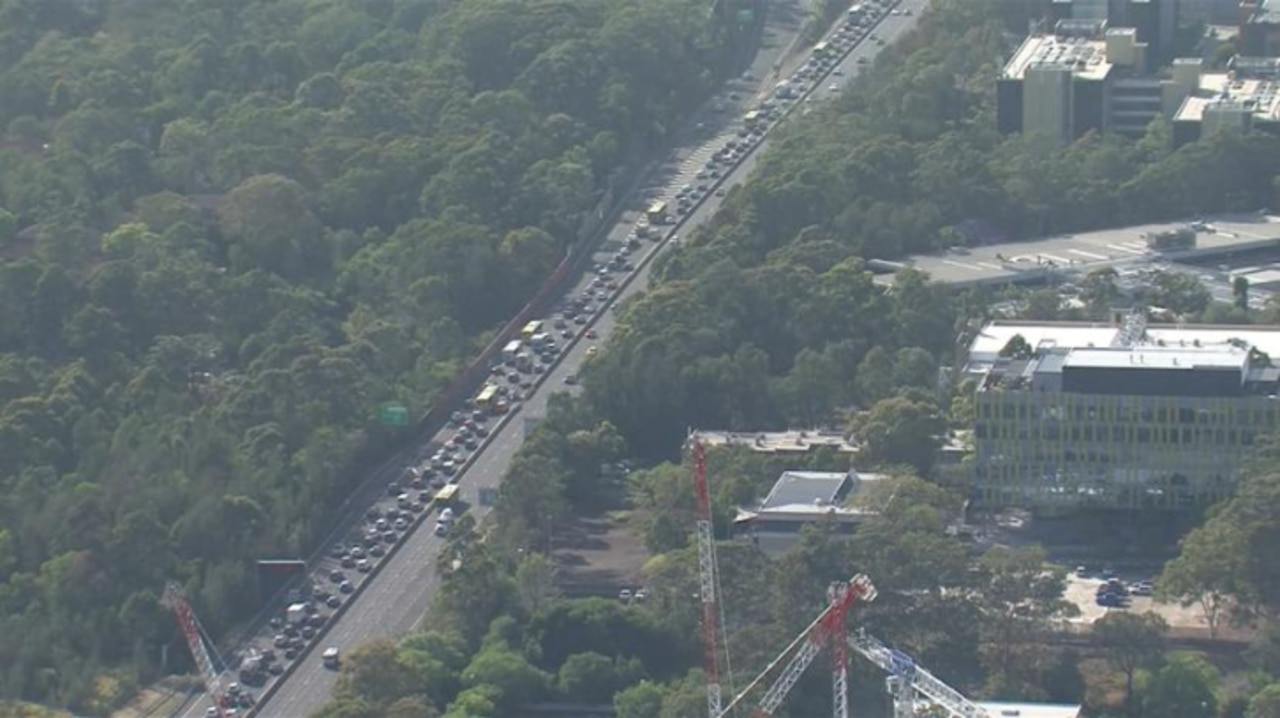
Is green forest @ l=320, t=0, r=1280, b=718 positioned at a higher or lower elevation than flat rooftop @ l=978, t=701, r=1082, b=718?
lower

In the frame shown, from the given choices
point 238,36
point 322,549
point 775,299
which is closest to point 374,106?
point 238,36

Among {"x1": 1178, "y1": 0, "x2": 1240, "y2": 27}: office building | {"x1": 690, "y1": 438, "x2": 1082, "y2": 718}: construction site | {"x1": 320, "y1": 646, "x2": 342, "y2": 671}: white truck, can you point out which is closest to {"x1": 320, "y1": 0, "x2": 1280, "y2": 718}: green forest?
{"x1": 690, "y1": 438, "x2": 1082, "y2": 718}: construction site

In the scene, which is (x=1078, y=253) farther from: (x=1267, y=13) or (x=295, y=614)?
(x=295, y=614)

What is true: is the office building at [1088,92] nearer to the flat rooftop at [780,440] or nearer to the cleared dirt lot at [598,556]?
the flat rooftop at [780,440]

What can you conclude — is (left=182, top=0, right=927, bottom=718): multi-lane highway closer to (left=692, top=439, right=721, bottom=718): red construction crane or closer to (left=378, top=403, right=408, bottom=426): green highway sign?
(left=378, top=403, right=408, bottom=426): green highway sign

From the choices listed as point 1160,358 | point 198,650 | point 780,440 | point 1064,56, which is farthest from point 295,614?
point 1064,56

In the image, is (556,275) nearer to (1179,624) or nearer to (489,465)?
(489,465)

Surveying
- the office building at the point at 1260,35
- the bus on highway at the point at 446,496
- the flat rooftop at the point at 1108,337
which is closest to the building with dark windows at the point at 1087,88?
the office building at the point at 1260,35
